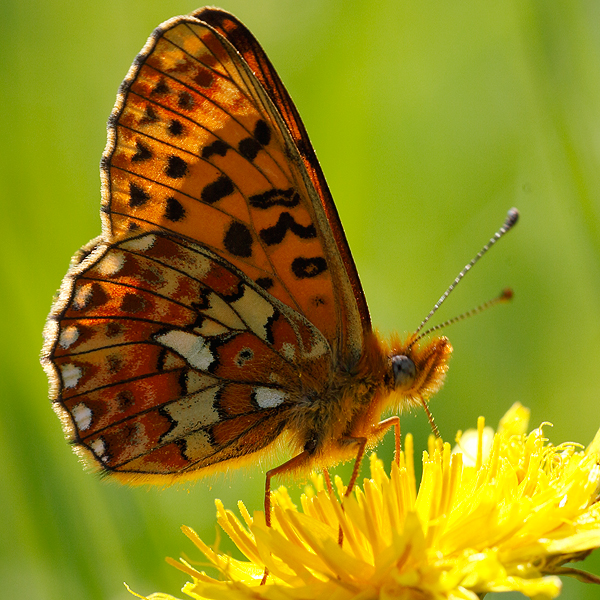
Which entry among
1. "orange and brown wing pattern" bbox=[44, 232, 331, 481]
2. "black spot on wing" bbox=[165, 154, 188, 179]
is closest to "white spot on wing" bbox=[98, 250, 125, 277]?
"orange and brown wing pattern" bbox=[44, 232, 331, 481]

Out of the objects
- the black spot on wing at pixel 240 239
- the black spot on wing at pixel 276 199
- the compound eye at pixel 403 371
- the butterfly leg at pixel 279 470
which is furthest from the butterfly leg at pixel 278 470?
the black spot on wing at pixel 276 199

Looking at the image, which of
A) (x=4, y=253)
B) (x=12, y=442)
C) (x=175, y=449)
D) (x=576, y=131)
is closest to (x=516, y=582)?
(x=175, y=449)

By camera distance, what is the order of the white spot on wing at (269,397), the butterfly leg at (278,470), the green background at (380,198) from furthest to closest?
the green background at (380,198) → the white spot on wing at (269,397) → the butterfly leg at (278,470)

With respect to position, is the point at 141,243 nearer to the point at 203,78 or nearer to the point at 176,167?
the point at 176,167

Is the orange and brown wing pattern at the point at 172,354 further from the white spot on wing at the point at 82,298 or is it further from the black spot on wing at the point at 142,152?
the black spot on wing at the point at 142,152

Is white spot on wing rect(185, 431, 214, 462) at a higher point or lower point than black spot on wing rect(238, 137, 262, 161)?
lower

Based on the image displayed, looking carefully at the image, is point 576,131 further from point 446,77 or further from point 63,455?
point 63,455

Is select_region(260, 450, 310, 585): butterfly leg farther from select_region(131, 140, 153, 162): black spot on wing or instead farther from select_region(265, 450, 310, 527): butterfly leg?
select_region(131, 140, 153, 162): black spot on wing
